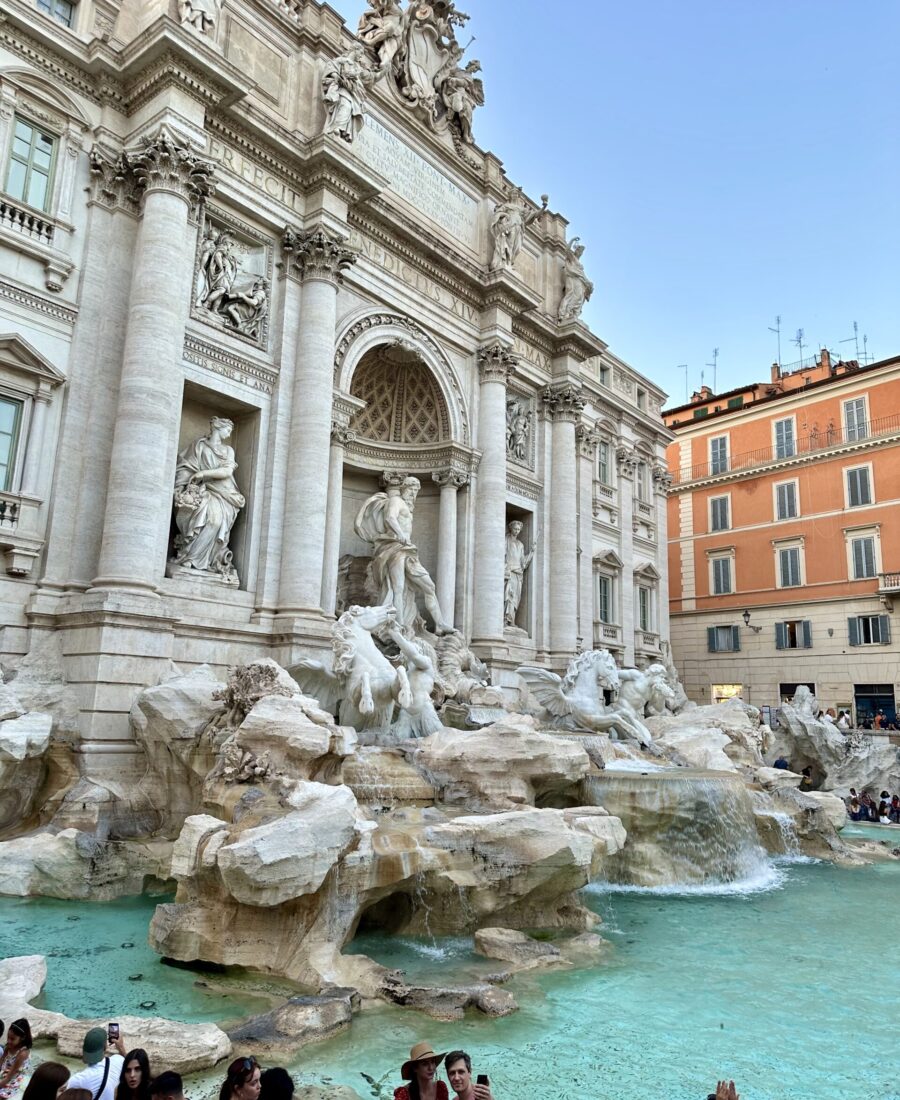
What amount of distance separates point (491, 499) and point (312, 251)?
6.07m

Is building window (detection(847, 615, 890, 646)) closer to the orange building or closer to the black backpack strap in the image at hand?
the orange building

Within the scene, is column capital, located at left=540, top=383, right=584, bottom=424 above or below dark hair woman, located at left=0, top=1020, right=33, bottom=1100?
above

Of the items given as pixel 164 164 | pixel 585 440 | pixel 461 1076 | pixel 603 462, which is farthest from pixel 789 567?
pixel 461 1076

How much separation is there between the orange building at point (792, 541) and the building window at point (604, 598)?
8309 millimetres

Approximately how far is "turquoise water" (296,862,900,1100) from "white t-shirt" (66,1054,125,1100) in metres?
1.49

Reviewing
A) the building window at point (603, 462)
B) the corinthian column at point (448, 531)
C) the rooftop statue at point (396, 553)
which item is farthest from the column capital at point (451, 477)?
the building window at point (603, 462)

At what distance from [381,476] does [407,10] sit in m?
9.95

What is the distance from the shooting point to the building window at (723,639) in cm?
2923

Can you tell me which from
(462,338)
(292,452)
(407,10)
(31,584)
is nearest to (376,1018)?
(31,584)

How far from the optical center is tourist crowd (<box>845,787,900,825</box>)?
17.0 meters

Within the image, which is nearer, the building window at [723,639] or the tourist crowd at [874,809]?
the tourist crowd at [874,809]

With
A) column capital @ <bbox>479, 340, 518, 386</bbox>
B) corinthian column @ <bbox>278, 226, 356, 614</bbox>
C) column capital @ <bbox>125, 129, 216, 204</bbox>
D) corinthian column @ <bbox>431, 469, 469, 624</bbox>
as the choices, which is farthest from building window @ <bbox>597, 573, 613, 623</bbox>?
column capital @ <bbox>125, 129, 216, 204</bbox>

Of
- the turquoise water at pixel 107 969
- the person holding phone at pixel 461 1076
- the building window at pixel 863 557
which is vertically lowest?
the turquoise water at pixel 107 969

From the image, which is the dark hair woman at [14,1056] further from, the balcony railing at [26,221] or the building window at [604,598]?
the building window at [604,598]
